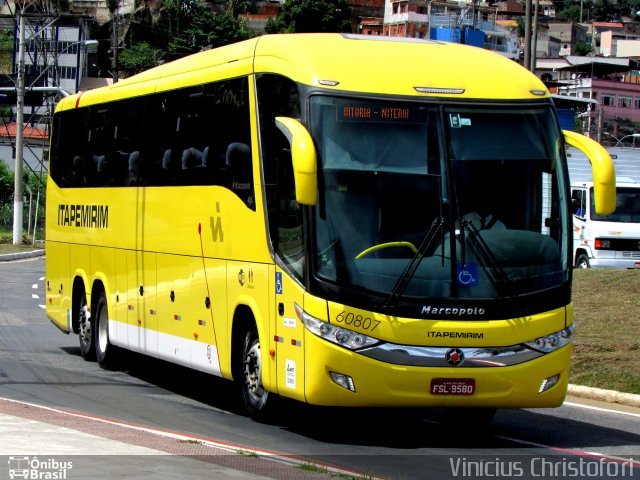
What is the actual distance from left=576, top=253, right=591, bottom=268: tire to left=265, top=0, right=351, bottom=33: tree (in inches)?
2297

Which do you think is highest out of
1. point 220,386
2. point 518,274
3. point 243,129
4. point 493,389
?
point 243,129

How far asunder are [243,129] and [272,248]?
5.09ft

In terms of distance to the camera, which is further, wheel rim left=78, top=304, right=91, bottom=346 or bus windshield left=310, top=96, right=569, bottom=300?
wheel rim left=78, top=304, right=91, bottom=346

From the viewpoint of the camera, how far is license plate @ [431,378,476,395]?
35.2 feet

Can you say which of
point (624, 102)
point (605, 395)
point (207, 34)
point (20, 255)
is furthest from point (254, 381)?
point (624, 102)

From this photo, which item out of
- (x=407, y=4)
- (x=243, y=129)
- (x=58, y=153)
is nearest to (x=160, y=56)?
(x=407, y=4)

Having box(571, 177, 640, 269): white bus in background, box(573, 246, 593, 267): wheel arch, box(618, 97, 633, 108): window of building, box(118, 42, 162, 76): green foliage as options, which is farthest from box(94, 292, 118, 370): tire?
box(618, 97, 633, 108): window of building

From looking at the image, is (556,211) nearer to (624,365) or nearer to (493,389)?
(493,389)

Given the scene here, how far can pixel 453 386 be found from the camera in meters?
10.8

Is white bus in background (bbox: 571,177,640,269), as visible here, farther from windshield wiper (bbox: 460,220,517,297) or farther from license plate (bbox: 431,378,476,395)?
license plate (bbox: 431,378,476,395)

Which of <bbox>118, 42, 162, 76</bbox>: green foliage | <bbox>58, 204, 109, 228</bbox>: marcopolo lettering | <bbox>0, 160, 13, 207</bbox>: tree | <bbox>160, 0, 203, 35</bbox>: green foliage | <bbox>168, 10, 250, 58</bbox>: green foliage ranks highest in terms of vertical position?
<bbox>160, 0, 203, 35</bbox>: green foliage

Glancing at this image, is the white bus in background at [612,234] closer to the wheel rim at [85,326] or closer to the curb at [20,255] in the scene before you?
the wheel rim at [85,326]

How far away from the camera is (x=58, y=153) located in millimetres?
19828

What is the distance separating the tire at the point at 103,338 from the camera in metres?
17.3
